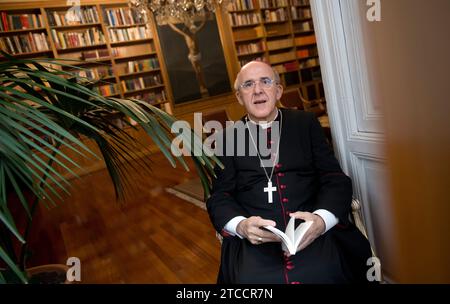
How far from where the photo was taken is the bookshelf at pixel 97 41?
4992mm

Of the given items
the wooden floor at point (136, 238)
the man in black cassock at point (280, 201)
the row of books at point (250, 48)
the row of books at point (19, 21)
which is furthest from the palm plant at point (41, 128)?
the row of books at point (250, 48)

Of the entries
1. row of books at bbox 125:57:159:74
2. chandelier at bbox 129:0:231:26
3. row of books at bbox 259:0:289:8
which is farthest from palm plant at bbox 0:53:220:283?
row of books at bbox 259:0:289:8

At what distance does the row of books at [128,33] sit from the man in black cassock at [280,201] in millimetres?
5089

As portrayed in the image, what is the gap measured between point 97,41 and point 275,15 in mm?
3844

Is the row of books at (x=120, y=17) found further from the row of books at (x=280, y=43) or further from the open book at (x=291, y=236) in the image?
the open book at (x=291, y=236)

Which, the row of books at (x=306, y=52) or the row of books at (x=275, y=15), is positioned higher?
the row of books at (x=275, y=15)

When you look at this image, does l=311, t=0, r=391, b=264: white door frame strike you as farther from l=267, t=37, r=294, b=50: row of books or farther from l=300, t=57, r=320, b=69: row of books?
l=300, t=57, r=320, b=69: row of books

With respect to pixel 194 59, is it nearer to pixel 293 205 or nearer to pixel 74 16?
pixel 74 16

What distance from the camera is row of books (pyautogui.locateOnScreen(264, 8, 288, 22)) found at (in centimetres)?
685

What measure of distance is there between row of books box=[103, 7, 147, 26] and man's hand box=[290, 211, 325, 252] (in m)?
5.44

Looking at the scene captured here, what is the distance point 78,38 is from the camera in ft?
17.7

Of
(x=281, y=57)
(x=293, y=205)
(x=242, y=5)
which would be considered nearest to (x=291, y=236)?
(x=293, y=205)
